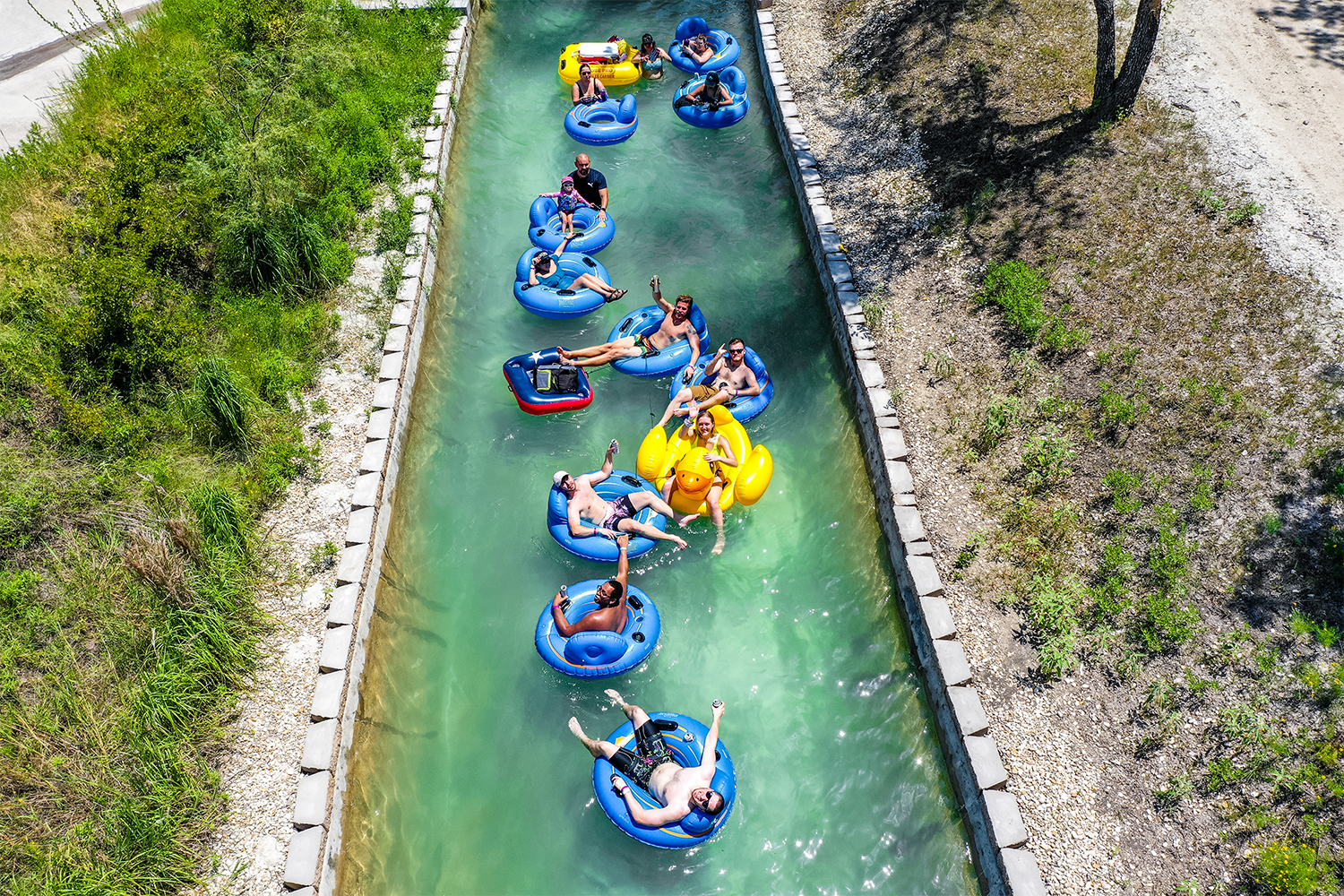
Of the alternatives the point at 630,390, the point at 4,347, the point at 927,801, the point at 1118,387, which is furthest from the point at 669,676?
the point at 4,347

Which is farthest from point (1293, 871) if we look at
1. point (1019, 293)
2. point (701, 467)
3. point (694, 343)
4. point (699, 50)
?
point (699, 50)

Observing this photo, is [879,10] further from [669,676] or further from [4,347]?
[4,347]

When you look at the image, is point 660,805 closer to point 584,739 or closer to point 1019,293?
point 584,739

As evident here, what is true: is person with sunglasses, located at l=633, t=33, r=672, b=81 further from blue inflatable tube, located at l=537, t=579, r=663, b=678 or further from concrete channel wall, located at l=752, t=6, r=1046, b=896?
blue inflatable tube, located at l=537, t=579, r=663, b=678

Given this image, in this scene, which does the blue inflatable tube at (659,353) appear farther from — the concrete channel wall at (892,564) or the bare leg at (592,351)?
the concrete channel wall at (892,564)

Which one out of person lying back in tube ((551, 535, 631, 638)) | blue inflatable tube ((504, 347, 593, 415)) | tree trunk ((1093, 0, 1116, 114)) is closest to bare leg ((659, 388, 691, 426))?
blue inflatable tube ((504, 347, 593, 415))

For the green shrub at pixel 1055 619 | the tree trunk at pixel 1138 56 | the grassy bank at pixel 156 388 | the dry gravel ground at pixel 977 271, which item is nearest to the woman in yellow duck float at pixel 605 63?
the grassy bank at pixel 156 388

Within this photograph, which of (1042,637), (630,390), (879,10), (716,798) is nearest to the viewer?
A: (716,798)
